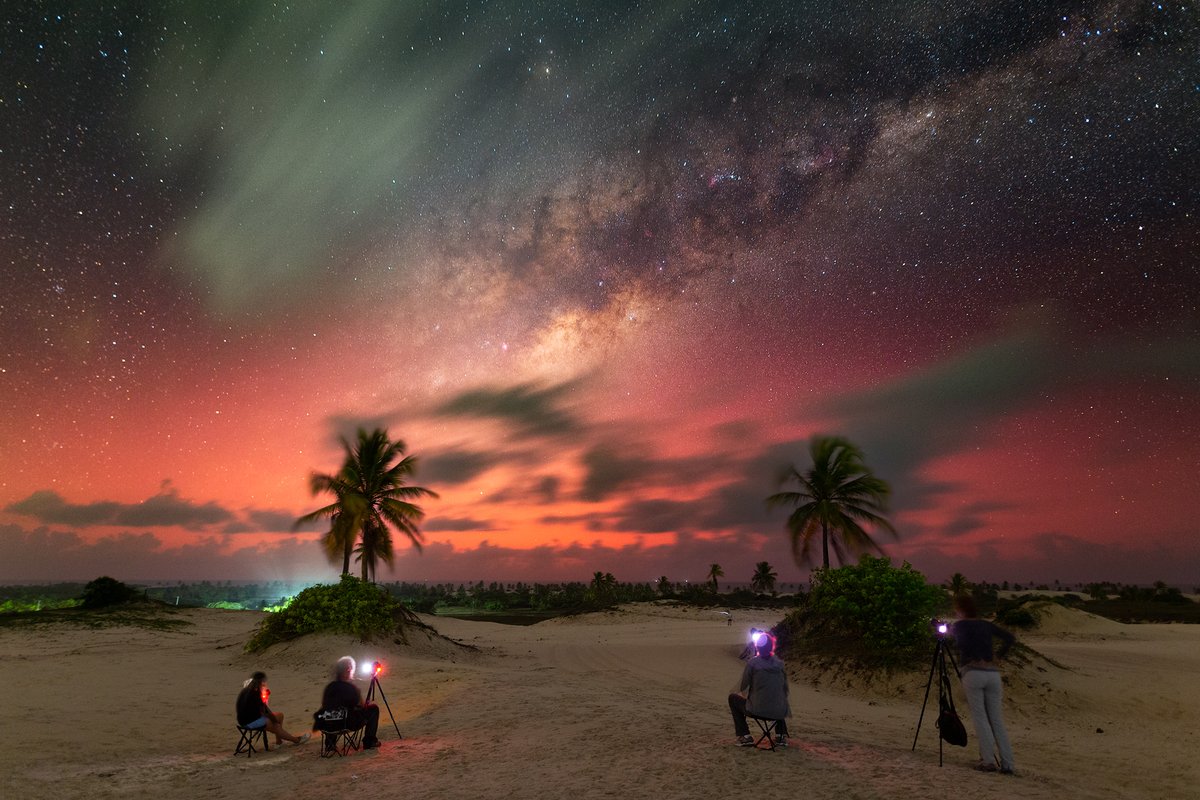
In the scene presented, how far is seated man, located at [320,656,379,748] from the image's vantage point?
10.1 metres

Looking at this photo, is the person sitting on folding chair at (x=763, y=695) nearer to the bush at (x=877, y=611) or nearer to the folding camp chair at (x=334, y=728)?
the folding camp chair at (x=334, y=728)

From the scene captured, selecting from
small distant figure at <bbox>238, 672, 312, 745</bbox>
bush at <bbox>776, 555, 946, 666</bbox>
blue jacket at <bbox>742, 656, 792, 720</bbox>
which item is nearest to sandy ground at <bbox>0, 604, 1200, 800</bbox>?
small distant figure at <bbox>238, 672, 312, 745</bbox>

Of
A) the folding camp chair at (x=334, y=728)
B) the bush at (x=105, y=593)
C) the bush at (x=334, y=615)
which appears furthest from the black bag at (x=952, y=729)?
the bush at (x=105, y=593)

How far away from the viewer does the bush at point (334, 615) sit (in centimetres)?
2189

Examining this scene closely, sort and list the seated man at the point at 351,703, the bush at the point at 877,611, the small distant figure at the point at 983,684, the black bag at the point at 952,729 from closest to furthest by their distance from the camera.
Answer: the small distant figure at the point at 983,684
the black bag at the point at 952,729
the seated man at the point at 351,703
the bush at the point at 877,611

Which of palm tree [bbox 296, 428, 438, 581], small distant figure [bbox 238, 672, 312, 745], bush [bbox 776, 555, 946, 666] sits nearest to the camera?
small distant figure [bbox 238, 672, 312, 745]

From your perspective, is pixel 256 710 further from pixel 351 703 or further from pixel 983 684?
pixel 983 684

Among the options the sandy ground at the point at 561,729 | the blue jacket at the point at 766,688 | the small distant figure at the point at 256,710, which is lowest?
the sandy ground at the point at 561,729

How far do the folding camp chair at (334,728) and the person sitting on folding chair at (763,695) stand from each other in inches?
242

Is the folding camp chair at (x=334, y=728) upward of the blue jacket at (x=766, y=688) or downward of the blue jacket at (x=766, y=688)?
downward

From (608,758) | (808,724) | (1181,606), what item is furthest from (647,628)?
(1181,606)

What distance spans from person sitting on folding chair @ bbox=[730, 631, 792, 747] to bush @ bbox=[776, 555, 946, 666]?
391 inches

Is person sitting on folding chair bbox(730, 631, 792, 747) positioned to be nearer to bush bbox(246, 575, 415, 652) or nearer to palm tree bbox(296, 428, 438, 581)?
bush bbox(246, 575, 415, 652)

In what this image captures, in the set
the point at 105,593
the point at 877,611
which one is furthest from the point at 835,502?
the point at 105,593
